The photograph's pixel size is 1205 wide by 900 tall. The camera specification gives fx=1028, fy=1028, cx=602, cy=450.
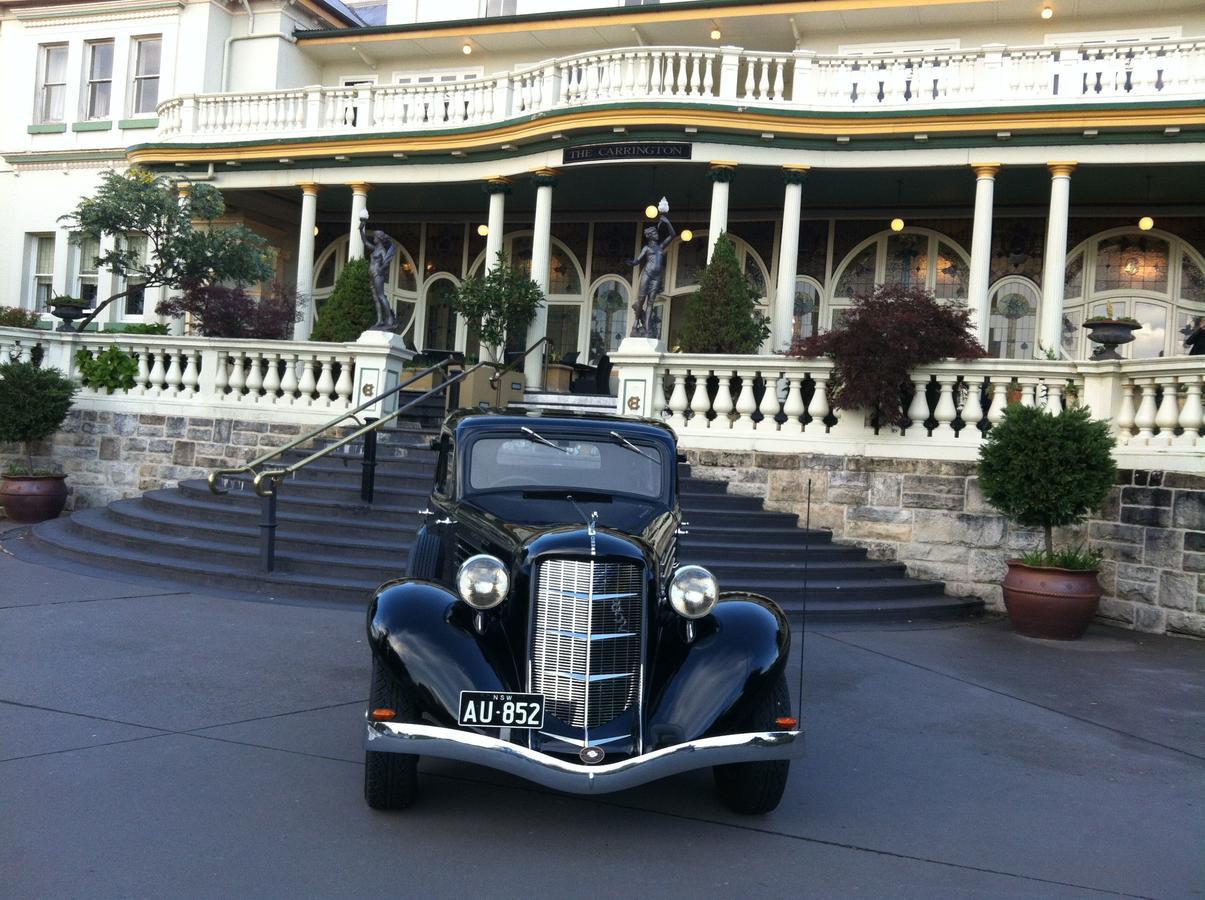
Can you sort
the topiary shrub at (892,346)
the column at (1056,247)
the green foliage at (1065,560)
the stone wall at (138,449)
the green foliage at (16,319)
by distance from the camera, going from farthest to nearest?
the green foliage at (16,319), the column at (1056,247), the stone wall at (138,449), the topiary shrub at (892,346), the green foliage at (1065,560)

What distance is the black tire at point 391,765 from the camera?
164 inches

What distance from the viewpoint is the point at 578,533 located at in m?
4.33

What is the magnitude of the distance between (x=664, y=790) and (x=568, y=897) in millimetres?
1252

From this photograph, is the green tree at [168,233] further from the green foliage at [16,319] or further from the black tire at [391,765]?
the black tire at [391,765]

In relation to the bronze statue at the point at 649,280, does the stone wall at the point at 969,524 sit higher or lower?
lower

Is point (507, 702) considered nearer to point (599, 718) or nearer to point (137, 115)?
point (599, 718)

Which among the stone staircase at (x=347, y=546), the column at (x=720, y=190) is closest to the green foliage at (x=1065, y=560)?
the stone staircase at (x=347, y=546)

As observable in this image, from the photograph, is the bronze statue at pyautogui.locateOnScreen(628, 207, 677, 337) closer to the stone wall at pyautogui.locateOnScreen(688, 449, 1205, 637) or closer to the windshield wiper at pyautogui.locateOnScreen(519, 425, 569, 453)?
the stone wall at pyautogui.locateOnScreen(688, 449, 1205, 637)

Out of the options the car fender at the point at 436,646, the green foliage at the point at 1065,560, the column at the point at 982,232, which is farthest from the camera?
the column at the point at 982,232

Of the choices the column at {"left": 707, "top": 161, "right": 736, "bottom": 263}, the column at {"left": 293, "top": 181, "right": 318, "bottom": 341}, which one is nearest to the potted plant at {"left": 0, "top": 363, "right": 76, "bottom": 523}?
the column at {"left": 293, "top": 181, "right": 318, "bottom": 341}

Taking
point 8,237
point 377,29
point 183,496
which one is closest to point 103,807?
point 183,496

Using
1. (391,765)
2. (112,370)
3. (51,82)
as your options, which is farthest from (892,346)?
(51,82)

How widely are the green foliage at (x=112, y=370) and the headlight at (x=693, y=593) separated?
11574 mm

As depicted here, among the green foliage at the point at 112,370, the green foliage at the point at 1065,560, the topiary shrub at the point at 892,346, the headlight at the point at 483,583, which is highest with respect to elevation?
the topiary shrub at the point at 892,346
